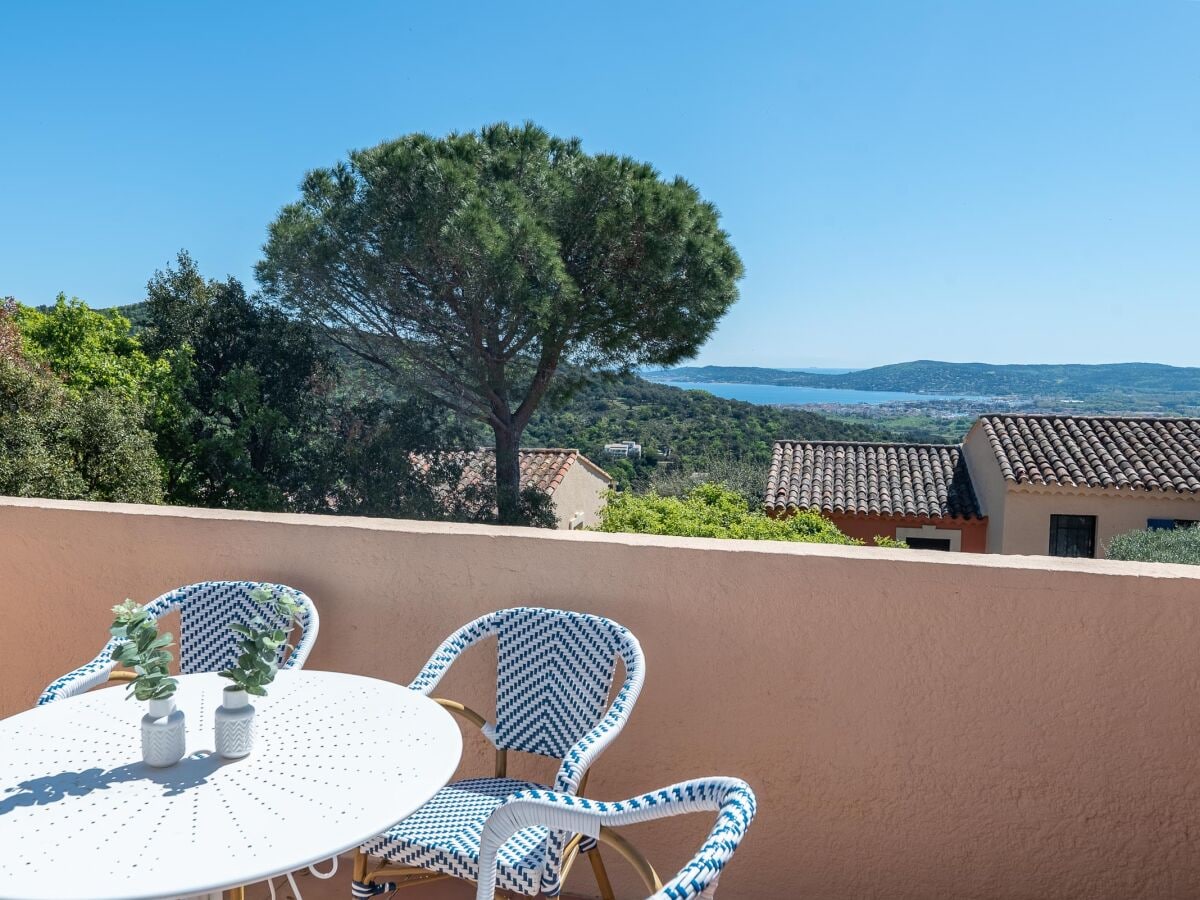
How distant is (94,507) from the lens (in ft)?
7.98

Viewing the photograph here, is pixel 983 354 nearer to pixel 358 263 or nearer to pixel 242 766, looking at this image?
pixel 358 263

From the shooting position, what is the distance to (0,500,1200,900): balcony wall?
1.80m

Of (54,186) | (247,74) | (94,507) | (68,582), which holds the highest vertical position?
(247,74)

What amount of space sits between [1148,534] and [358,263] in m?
12.5

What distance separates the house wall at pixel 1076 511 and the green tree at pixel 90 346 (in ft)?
50.5

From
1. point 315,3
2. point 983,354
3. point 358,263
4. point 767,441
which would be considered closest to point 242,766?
point 358,263

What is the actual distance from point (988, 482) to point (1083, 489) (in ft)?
5.71

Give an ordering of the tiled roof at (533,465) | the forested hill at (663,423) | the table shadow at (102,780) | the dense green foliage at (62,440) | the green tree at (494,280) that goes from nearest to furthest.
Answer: the table shadow at (102,780), the dense green foliage at (62,440), the green tree at (494,280), the tiled roof at (533,465), the forested hill at (663,423)

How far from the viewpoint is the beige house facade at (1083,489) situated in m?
15.2

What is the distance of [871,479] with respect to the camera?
698 inches

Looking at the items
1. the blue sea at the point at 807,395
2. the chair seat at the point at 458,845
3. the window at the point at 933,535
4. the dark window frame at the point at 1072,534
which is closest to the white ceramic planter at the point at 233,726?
the chair seat at the point at 458,845

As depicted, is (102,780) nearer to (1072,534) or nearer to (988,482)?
(1072,534)

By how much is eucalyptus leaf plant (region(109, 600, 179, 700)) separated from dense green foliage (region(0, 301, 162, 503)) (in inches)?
343

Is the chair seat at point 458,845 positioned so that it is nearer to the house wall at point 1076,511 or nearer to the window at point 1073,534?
the house wall at point 1076,511
